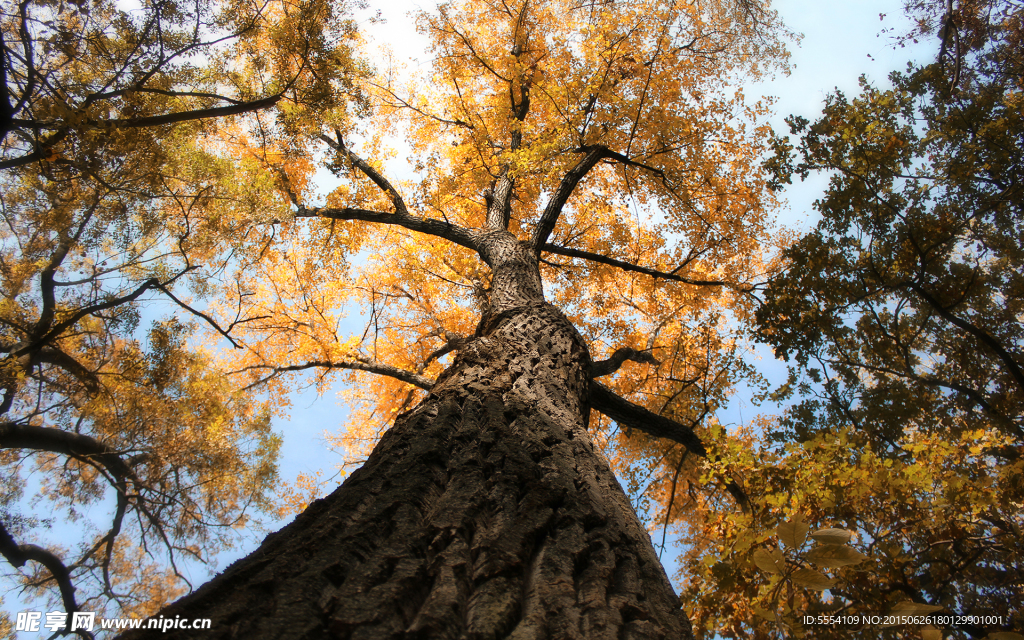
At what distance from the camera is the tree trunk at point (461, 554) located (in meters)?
1.03

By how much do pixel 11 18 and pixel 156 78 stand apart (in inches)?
44.8

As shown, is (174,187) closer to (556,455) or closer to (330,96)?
(330,96)

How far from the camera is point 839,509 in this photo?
305 centimetres

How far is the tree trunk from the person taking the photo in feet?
3.39

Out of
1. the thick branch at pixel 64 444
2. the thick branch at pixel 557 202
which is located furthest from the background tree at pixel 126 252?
the thick branch at pixel 557 202

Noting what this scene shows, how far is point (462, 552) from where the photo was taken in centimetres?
130

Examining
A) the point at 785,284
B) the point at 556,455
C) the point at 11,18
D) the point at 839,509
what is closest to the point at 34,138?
the point at 11,18

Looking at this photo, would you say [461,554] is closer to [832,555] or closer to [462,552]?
[462,552]

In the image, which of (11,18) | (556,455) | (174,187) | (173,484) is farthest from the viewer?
(173,484)

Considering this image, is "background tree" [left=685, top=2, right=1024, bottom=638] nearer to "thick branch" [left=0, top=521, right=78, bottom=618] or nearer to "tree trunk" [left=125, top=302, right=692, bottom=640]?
"tree trunk" [left=125, top=302, right=692, bottom=640]

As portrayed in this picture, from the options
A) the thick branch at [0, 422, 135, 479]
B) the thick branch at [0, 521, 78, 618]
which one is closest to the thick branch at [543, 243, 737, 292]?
the thick branch at [0, 422, 135, 479]

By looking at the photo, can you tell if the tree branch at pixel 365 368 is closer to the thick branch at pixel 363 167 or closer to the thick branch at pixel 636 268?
the thick branch at pixel 363 167

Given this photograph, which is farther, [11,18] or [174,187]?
[174,187]

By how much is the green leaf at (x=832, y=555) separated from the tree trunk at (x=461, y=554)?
0.40 meters
